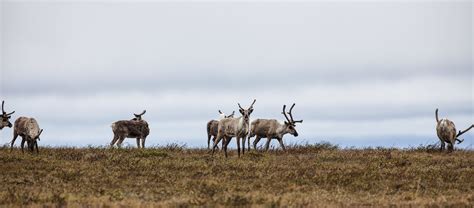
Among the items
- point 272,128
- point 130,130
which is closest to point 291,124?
point 272,128

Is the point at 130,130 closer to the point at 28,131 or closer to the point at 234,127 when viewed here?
the point at 28,131

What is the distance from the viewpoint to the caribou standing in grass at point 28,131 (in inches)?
→ 981

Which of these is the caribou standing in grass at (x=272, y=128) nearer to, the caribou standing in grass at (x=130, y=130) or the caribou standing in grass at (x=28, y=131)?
the caribou standing in grass at (x=130, y=130)

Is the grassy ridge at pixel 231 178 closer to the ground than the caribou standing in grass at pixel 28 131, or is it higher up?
closer to the ground

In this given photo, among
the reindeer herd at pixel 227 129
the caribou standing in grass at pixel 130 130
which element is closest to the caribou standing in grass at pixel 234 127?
the reindeer herd at pixel 227 129

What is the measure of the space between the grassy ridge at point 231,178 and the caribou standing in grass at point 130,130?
546cm

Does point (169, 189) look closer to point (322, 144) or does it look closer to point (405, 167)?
point (405, 167)

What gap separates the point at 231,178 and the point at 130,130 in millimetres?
13184

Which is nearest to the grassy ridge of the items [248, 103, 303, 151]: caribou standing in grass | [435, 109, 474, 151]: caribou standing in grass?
[435, 109, 474, 151]: caribou standing in grass

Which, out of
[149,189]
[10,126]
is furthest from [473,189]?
[10,126]

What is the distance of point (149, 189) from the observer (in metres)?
16.7

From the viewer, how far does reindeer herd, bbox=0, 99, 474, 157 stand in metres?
25.3

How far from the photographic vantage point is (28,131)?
82.9 ft

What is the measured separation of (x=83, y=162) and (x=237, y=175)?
544 cm
